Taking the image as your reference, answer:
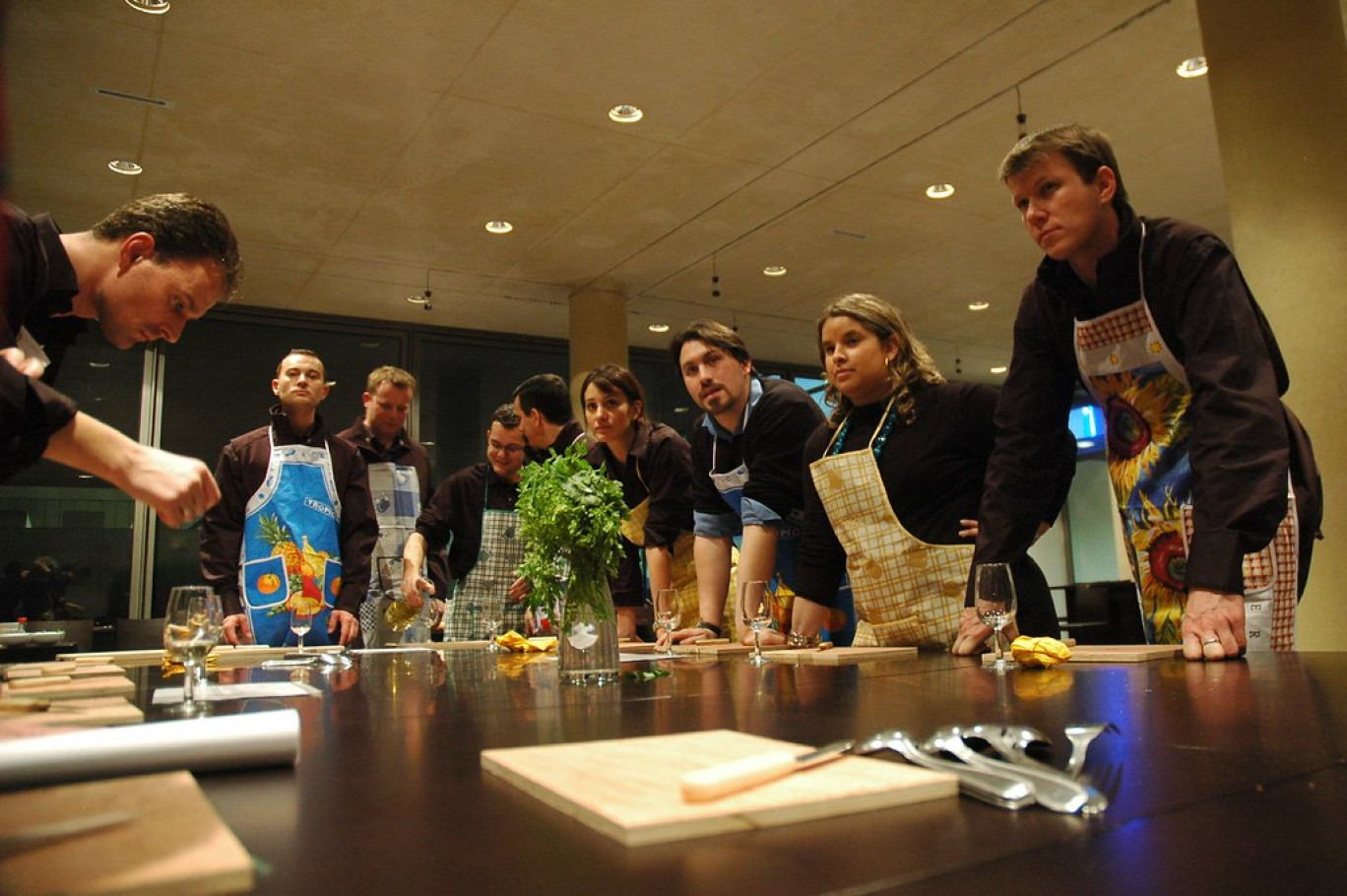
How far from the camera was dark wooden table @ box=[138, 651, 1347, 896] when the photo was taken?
1.25 feet

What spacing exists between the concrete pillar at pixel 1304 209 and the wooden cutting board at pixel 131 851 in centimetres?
337

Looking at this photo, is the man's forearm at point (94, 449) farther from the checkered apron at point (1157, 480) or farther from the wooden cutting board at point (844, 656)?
the checkered apron at point (1157, 480)

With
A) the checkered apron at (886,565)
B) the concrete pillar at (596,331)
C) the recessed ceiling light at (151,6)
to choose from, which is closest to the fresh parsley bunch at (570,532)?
the checkered apron at (886,565)

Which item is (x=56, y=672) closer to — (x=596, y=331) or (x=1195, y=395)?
(x=1195, y=395)

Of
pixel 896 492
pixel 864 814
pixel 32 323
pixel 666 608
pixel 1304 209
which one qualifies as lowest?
pixel 864 814

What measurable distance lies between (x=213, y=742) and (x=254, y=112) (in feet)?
14.0

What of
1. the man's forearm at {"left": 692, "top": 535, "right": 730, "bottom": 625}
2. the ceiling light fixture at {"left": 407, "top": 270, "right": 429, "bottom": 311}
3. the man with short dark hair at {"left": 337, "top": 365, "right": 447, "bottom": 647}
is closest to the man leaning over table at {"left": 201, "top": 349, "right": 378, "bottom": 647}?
the man with short dark hair at {"left": 337, "top": 365, "right": 447, "bottom": 647}

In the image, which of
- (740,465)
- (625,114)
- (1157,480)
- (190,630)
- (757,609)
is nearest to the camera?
(190,630)

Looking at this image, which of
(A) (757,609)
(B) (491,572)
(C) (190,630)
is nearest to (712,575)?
(A) (757,609)

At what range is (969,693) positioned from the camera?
102cm

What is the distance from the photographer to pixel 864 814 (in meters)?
0.48

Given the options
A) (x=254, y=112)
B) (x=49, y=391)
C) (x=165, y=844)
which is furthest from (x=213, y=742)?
(x=254, y=112)

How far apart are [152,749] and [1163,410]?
1591mm

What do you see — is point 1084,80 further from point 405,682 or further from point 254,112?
point 405,682
